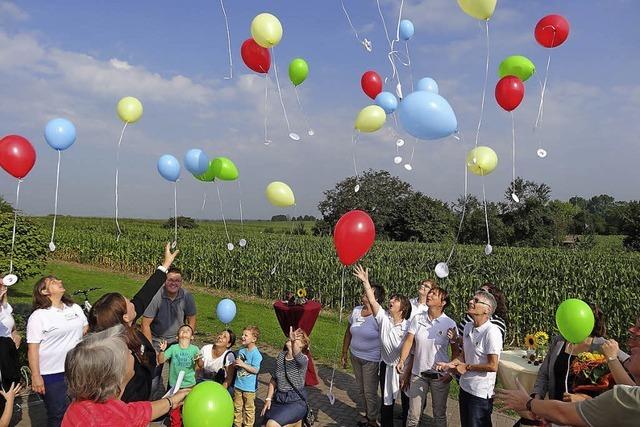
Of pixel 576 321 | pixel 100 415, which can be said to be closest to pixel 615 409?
pixel 576 321

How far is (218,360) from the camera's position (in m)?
5.21

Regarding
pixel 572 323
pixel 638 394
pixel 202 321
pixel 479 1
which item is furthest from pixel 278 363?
pixel 202 321

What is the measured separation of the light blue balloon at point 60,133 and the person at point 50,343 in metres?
2.84

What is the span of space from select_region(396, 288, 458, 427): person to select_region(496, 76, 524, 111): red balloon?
3.04 metres

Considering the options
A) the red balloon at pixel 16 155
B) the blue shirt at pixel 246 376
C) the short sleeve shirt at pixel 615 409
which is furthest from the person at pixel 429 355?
the red balloon at pixel 16 155

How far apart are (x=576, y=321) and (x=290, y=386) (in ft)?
8.73

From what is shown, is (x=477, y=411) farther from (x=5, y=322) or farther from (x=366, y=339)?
(x=5, y=322)

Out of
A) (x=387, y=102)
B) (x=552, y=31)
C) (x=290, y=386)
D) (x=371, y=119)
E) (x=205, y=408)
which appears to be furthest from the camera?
(x=387, y=102)

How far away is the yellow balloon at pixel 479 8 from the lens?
225 inches

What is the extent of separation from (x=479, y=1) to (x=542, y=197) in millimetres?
43971

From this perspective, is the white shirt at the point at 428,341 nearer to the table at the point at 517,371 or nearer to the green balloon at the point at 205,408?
the table at the point at 517,371

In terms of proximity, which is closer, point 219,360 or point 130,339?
point 130,339

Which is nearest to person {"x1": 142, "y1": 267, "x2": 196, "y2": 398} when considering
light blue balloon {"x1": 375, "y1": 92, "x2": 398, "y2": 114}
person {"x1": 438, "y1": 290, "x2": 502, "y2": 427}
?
person {"x1": 438, "y1": 290, "x2": 502, "y2": 427}

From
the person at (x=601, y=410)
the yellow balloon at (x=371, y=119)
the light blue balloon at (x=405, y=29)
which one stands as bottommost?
the person at (x=601, y=410)
